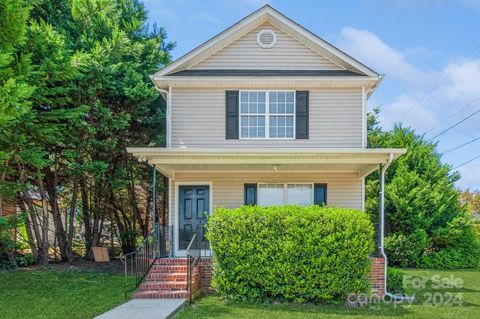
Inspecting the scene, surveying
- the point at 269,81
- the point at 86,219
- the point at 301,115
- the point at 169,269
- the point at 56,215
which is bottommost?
the point at 169,269

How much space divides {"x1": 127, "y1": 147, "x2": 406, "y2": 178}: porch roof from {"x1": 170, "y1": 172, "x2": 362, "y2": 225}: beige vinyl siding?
105 cm

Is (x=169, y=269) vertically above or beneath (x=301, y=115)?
beneath

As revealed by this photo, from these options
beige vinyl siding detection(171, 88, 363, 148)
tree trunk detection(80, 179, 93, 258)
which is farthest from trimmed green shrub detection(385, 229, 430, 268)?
→ tree trunk detection(80, 179, 93, 258)

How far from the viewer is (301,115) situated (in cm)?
1200

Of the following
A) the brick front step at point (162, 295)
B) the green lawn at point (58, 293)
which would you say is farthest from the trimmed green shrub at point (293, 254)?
the green lawn at point (58, 293)

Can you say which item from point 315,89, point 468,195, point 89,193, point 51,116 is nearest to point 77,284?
point 51,116

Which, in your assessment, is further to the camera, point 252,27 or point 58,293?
point 252,27

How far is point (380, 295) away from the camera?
983cm

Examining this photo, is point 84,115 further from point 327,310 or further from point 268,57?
point 327,310

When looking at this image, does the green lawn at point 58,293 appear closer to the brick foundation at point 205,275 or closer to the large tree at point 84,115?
the brick foundation at point 205,275

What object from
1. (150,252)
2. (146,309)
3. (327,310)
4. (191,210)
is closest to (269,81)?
(191,210)

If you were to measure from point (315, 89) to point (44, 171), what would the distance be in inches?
356

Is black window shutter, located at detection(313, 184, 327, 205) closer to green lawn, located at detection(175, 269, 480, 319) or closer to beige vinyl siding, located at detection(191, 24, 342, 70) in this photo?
beige vinyl siding, located at detection(191, 24, 342, 70)

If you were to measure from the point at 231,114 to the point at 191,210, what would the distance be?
299 cm
